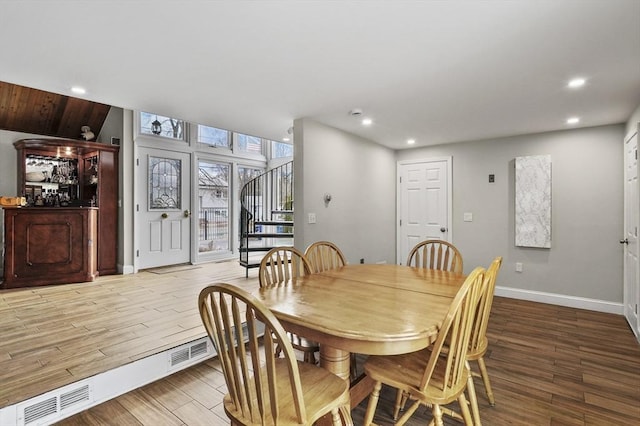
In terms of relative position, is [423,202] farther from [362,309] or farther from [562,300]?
[362,309]

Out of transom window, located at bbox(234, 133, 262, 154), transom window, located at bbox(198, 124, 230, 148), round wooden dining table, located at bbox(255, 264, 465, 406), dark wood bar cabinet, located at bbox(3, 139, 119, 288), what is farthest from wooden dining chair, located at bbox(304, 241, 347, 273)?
transom window, located at bbox(234, 133, 262, 154)

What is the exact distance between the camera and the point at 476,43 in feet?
6.61

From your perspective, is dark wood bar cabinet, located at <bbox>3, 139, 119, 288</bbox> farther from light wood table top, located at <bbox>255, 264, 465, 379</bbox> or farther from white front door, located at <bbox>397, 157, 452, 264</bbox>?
white front door, located at <bbox>397, 157, 452, 264</bbox>

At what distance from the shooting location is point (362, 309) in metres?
1.66

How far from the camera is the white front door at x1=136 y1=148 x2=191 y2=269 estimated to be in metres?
5.59

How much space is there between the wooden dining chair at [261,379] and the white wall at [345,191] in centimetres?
234

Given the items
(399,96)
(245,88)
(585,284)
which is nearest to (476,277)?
(399,96)

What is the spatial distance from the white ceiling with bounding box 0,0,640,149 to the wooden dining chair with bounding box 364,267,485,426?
1.44 meters

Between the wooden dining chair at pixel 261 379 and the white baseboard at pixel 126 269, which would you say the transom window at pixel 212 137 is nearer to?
the white baseboard at pixel 126 269

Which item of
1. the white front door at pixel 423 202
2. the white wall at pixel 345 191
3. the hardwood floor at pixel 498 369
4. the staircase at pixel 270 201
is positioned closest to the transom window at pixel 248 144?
the staircase at pixel 270 201

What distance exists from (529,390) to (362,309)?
1.55m

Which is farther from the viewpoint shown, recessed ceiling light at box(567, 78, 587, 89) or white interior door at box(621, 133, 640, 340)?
white interior door at box(621, 133, 640, 340)

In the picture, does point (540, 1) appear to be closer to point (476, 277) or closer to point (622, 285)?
point (476, 277)

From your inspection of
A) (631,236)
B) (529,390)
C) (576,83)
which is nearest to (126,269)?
(529,390)
